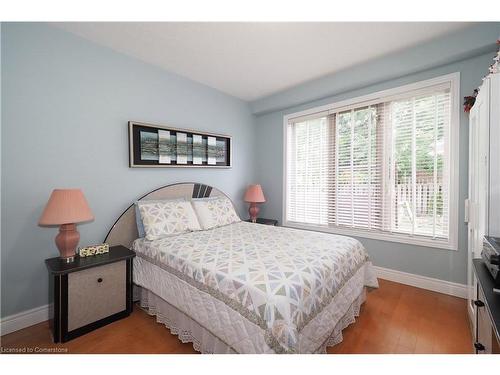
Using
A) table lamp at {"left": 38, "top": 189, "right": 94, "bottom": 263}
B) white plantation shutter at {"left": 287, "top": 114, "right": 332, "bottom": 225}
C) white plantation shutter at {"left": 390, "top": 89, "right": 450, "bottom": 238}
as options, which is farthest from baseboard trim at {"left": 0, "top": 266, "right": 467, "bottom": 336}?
white plantation shutter at {"left": 287, "top": 114, "right": 332, "bottom": 225}

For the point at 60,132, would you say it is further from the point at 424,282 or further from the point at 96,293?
the point at 424,282

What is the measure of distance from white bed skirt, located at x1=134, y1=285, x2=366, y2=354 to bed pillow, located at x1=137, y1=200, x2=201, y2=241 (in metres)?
0.57

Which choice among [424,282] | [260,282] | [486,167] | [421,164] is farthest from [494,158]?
[424,282]

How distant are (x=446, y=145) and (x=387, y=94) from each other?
2.89ft

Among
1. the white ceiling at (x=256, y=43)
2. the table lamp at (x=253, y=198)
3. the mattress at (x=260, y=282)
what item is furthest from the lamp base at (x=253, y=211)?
the white ceiling at (x=256, y=43)

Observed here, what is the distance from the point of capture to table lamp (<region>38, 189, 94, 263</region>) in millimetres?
1776

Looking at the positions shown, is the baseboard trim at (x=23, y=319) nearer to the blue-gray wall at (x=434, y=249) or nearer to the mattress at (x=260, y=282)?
the mattress at (x=260, y=282)

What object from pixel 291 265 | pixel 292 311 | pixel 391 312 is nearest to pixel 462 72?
pixel 391 312

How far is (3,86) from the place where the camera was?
6.05 feet

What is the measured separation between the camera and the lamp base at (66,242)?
1.88 meters

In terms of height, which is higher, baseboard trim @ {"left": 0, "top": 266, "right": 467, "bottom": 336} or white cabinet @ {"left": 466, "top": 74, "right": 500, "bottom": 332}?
white cabinet @ {"left": 466, "top": 74, "right": 500, "bottom": 332}

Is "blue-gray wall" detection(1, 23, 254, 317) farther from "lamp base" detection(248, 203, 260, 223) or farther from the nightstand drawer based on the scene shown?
"lamp base" detection(248, 203, 260, 223)
